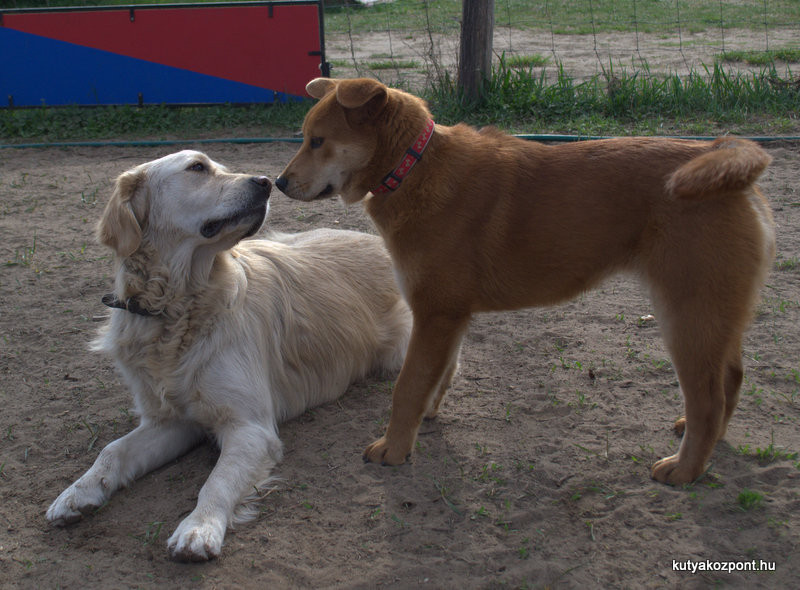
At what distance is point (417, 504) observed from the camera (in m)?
3.09

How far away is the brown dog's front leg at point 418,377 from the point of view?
3.21m

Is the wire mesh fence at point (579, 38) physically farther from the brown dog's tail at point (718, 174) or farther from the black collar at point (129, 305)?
the brown dog's tail at point (718, 174)

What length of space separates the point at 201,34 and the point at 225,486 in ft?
24.2

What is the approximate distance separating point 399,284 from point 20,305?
123 inches

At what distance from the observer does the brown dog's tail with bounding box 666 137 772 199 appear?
109 inches

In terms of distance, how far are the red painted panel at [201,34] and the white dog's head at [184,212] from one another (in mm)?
5907

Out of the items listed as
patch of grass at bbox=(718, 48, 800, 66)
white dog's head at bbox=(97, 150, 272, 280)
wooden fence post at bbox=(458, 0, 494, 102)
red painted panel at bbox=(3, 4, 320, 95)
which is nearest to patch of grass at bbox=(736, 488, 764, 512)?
white dog's head at bbox=(97, 150, 272, 280)

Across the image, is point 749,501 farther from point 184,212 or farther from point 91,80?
point 91,80

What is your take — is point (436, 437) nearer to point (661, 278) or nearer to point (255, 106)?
point (661, 278)

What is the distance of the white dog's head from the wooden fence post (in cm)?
538

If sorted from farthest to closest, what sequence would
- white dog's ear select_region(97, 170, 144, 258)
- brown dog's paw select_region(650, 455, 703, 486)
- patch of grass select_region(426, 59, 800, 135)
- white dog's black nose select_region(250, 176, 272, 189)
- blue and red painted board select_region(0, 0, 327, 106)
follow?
1. blue and red painted board select_region(0, 0, 327, 106)
2. patch of grass select_region(426, 59, 800, 135)
3. white dog's black nose select_region(250, 176, 272, 189)
4. white dog's ear select_region(97, 170, 144, 258)
5. brown dog's paw select_region(650, 455, 703, 486)

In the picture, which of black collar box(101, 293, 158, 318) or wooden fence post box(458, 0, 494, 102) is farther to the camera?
wooden fence post box(458, 0, 494, 102)

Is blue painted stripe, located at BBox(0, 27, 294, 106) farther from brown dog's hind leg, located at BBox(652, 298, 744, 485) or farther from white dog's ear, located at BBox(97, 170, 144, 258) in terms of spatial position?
brown dog's hind leg, located at BBox(652, 298, 744, 485)

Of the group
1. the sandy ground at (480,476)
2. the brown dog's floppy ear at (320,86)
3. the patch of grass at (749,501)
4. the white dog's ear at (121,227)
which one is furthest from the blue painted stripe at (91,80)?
the patch of grass at (749,501)
